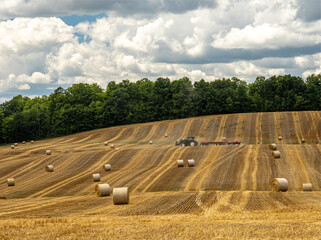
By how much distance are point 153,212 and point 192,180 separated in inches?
506

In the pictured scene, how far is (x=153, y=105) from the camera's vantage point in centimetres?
10762

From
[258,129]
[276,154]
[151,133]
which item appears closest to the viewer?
[276,154]

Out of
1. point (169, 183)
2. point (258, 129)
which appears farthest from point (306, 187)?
point (258, 129)

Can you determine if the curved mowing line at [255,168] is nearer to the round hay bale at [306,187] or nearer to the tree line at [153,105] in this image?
the round hay bale at [306,187]

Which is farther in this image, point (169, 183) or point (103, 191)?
point (169, 183)

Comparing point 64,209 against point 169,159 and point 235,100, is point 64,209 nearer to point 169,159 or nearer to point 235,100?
point 169,159

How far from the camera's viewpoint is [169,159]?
41.7m

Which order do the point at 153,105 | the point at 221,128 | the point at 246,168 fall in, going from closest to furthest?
the point at 246,168, the point at 221,128, the point at 153,105

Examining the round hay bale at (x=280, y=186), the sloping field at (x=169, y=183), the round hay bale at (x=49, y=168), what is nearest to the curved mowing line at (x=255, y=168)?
the sloping field at (x=169, y=183)

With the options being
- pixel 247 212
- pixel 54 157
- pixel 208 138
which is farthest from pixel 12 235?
pixel 208 138

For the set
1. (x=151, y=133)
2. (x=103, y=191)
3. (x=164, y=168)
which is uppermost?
(x=151, y=133)

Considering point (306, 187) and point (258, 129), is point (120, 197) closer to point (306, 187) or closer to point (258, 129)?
point (306, 187)

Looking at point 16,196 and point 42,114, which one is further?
point 42,114

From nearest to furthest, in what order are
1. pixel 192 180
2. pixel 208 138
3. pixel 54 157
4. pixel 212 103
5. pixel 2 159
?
pixel 192 180
pixel 54 157
pixel 2 159
pixel 208 138
pixel 212 103
